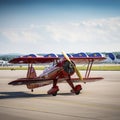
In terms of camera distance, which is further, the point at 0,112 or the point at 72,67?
the point at 72,67

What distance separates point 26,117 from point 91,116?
2.02m

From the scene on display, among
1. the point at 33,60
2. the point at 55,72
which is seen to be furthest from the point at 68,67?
the point at 33,60

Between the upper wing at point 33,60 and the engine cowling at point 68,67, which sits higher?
the upper wing at point 33,60

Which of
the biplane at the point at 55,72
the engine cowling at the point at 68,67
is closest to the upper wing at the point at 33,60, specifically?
the biplane at the point at 55,72

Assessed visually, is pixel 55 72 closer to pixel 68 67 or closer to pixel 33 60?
pixel 68 67

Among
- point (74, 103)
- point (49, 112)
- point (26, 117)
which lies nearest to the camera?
point (26, 117)

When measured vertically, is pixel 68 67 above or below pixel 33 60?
below

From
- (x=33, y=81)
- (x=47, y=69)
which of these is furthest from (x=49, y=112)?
(x=47, y=69)

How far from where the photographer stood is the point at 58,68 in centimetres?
1792

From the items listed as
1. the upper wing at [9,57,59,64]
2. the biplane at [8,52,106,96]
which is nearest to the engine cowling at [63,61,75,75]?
the biplane at [8,52,106,96]

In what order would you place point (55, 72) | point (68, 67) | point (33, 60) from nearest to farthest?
point (68, 67), point (55, 72), point (33, 60)

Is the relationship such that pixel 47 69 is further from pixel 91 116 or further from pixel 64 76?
pixel 91 116

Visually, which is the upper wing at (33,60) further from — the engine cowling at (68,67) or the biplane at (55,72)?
the engine cowling at (68,67)

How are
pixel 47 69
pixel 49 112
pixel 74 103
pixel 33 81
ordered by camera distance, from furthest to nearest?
pixel 47 69, pixel 33 81, pixel 74 103, pixel 49 112
